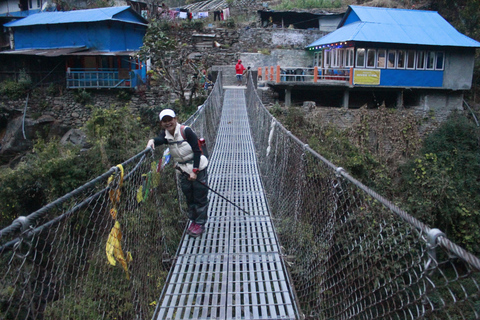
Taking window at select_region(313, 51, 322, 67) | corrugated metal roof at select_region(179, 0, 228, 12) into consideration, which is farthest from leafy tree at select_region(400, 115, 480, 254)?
corrugated metal roof at select_region(179, 0, 228, 12)

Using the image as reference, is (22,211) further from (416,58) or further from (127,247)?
(416,58)

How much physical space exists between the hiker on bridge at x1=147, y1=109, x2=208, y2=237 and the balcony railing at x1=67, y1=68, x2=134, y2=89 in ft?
40.5

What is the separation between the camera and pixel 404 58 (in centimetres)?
1319

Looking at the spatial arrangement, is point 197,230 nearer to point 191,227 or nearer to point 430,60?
point 191,227

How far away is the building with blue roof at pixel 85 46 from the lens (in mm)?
14711

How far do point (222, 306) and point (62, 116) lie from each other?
1409 centimetres

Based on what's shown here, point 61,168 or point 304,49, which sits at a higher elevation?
point 304,49

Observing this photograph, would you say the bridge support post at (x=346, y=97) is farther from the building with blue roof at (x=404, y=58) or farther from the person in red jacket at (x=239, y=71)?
the person in red jacket at (x=239, y=71)

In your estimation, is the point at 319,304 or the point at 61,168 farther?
the point at 61,168

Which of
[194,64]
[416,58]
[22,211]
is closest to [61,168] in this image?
[22,211]

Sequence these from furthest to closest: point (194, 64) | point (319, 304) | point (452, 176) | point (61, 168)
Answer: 1. point (194, 64)
2. point (452, 176)
3. point (61, 168)
4. point (319, 304)

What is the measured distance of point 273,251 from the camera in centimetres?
323

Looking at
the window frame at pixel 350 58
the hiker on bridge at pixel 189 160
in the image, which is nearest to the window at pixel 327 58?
the window frame at pixel 350 58

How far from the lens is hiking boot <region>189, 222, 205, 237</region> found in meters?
3.48
